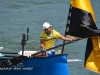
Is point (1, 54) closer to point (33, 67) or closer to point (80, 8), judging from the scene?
point (33, 67)

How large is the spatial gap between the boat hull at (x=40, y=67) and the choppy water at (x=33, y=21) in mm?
3476

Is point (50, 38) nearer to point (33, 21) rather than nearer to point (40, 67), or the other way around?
point (40, 67)

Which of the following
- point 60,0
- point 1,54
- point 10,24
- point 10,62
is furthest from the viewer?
point 60,0

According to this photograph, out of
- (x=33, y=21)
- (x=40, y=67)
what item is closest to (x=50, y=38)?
(x=40, y=67)

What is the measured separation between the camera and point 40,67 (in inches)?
550

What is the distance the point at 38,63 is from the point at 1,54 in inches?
55.7

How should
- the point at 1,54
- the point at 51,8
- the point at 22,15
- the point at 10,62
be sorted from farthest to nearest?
the point at 51,8 < the point at 22,15 < the point at 1,54 < the point at 10,62

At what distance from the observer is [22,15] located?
28.7 m

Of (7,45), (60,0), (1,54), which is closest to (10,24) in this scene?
(7,45)

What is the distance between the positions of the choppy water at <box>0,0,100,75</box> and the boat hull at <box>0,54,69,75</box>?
3.48 m

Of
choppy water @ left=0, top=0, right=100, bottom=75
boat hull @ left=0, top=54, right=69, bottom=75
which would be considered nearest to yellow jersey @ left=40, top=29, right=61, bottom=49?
boat hull @ left=0, top=54, right=69, bottom=75

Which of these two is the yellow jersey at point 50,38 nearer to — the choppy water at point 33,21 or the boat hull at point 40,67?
the boat hull at point 40,67

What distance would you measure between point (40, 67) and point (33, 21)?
1319 cm

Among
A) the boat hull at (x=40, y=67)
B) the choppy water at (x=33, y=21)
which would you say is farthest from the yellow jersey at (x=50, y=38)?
the choppy water at (x=33, y=21)
